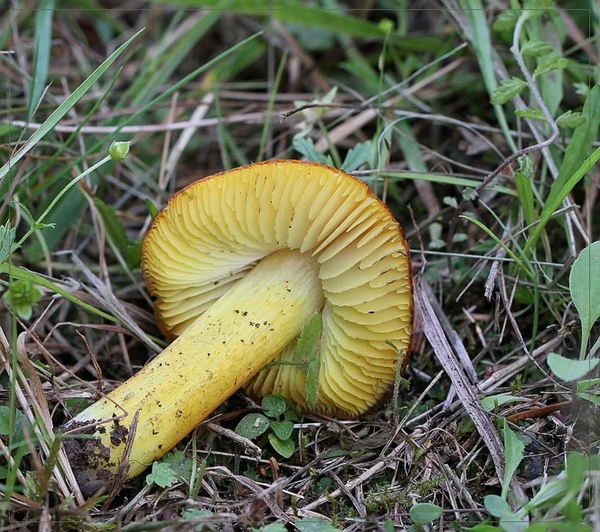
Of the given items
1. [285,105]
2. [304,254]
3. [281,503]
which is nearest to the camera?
[281,503]

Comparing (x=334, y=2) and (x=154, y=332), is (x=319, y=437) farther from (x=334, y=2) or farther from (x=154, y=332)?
(x=334, y=2)

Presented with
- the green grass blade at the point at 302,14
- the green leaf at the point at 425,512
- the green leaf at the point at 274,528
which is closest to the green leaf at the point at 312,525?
the green leaf at the point at 274,528

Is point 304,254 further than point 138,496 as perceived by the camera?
Yes

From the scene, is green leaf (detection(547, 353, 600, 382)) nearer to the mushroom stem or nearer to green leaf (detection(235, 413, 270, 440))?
the mushroom stem

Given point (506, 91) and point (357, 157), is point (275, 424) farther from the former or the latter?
point (506, 91)

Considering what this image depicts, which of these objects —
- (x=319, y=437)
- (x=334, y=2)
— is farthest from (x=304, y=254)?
(x=334, y=2)

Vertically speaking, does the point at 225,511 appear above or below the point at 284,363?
below

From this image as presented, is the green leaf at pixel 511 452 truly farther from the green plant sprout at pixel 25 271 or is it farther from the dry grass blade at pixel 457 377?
the green plant sprout at pixel 25 271
